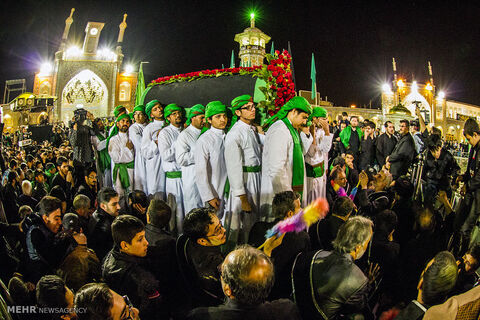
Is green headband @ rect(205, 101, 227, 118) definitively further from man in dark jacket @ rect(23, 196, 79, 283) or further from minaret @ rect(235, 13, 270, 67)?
minaret @ rect(235, 13, 270, 67)

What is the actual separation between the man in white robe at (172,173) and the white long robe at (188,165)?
22 cm

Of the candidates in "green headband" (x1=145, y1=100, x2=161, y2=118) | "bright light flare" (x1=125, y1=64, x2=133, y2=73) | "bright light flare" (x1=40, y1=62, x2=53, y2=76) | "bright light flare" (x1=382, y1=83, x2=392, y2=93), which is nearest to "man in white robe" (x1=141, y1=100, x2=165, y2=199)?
"green headband" (x1=145, y1=100, x2=161, y2=118)

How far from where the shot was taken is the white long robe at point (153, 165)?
646 centimetres

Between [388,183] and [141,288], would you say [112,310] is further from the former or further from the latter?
[388,183]

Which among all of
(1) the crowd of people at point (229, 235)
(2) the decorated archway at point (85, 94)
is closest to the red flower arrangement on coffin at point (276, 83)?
(1) the crowd of people at point (229, 235)

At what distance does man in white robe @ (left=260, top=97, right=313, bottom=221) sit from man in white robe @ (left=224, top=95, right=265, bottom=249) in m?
0.16

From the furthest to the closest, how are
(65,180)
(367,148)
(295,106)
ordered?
1. (367,148)
2. (65,180)
3. (295,106)

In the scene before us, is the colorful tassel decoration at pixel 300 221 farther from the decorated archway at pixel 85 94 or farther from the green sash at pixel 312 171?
the decorated archway at pixel 85 94

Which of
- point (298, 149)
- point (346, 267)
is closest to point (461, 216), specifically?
point (298, 149)

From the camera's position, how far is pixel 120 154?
269 inches

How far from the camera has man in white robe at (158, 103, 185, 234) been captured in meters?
5.91

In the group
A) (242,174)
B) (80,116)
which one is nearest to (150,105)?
(80,116)

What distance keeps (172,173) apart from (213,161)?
1.09 meters

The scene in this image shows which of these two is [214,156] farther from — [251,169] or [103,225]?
[103,225]
